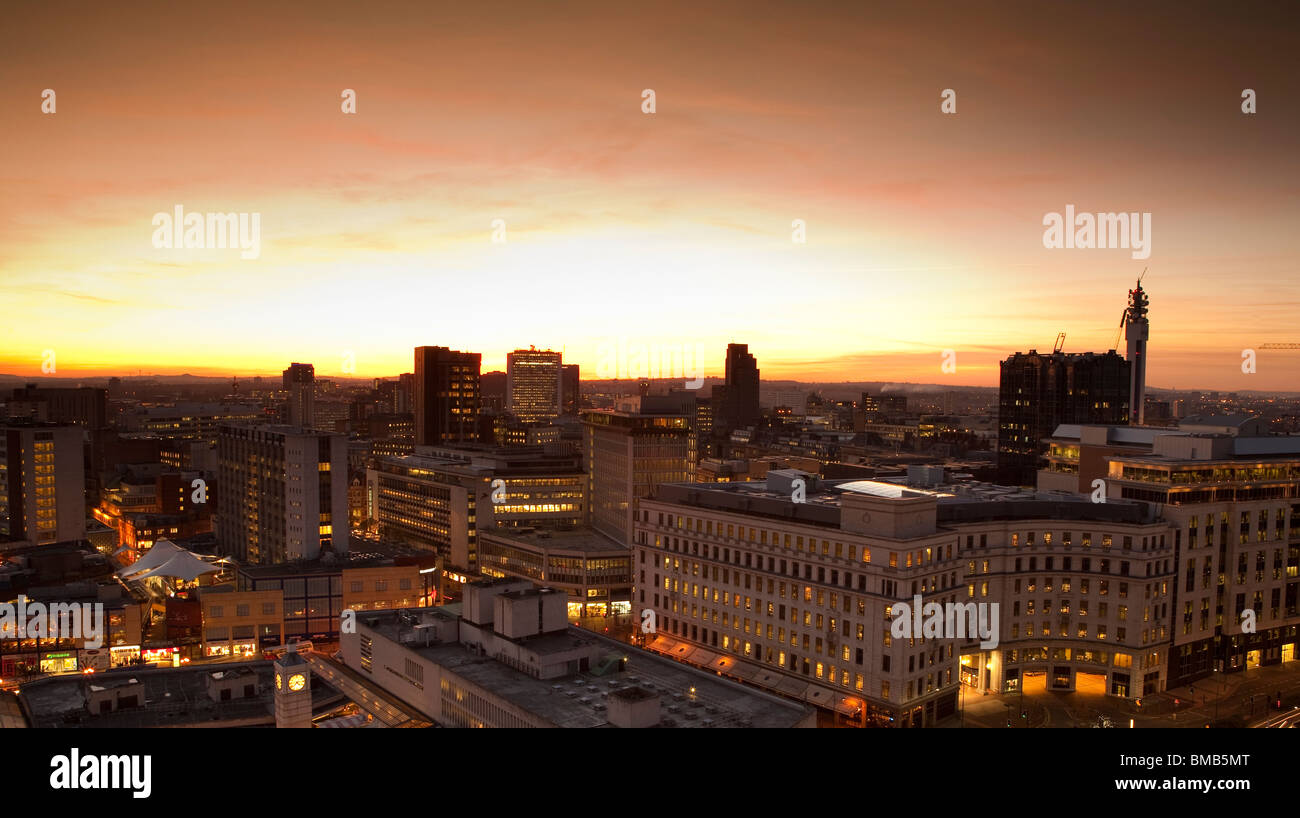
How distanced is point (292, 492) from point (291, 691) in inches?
1798

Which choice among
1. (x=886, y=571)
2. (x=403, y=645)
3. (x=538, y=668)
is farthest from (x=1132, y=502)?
(x=403, y=645)

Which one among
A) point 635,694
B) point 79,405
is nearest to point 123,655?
point 635,694

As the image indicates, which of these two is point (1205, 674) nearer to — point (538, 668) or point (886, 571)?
point (886, 571)

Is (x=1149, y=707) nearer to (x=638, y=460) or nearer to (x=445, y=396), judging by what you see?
(x=638, y=460)

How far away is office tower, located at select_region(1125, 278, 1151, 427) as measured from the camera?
11406cm

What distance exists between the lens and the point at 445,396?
178 metres

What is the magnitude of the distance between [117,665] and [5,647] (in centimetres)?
650

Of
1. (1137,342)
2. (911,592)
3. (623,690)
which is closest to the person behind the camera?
(623,690)

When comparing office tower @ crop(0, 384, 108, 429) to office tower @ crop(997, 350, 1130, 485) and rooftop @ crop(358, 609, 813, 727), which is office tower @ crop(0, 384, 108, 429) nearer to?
rooftop @ crop(358, 609, 813, 727)

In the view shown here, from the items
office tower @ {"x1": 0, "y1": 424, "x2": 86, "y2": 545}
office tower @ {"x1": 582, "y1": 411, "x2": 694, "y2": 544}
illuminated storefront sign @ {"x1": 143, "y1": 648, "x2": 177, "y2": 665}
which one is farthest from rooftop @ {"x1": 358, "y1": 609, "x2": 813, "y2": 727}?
office tower @ {"x1": 0, "y1": 424, "x2": 86, "y2": 545}

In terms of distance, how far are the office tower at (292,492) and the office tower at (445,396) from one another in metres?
87.2

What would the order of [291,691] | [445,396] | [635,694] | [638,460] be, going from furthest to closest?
1. [445,396]
2. [638,460]
3. [291,691]
4. [635,694]

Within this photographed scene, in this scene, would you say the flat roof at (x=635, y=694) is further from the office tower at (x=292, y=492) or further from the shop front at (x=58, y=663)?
the office tower at (x=292, y=492)

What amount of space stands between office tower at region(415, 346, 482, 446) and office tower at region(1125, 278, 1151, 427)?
118532mm
